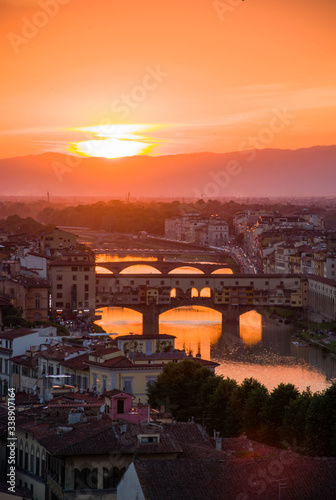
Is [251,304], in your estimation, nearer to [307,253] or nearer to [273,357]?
[307,253]

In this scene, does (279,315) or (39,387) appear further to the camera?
(279,315)

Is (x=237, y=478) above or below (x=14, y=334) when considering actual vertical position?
above

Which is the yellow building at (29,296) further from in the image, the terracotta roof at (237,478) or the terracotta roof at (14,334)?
the terracotta roof at (237,478)

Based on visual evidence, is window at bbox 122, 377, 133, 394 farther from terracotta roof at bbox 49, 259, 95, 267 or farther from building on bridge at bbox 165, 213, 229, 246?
building on bridge at bbox 165, 213, 229, 246

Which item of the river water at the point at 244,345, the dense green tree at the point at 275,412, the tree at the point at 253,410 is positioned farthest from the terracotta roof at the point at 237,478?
the river water at the point at 244,345

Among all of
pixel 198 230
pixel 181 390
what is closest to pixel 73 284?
pixel 181 390

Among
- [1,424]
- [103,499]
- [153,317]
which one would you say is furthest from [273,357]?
[103,499]

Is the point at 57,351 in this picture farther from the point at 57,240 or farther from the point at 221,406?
the point at 57,240
